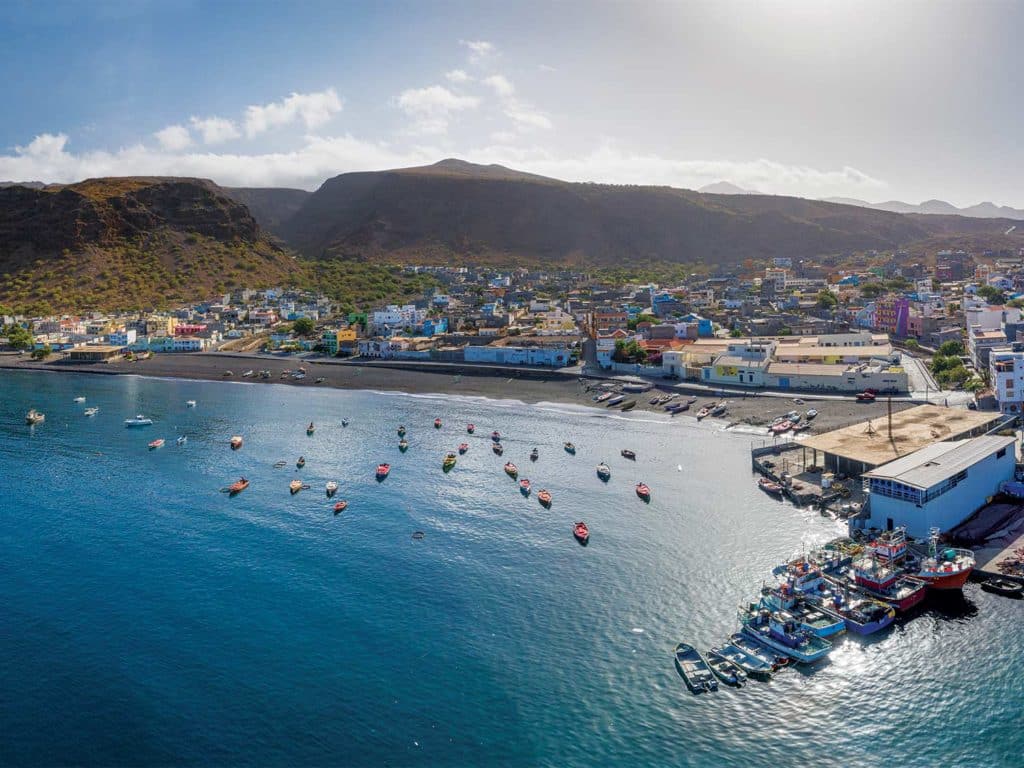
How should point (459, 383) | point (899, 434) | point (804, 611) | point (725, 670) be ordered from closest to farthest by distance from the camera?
point (725, 670)
point (804, 611)
point (899, 434)
point (459, 383)

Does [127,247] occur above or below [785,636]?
above

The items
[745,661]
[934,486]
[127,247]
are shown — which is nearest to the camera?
[745,661]

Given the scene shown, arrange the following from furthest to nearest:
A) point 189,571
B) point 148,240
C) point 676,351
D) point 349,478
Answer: point 148,240, point 676,351, point 349,478, point 189,571

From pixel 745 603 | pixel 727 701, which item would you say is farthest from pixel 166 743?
pixel 745 603

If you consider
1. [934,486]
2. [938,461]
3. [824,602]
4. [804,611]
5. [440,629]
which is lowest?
[440,629]

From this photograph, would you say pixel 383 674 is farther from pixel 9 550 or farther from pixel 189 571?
pixel 9 550

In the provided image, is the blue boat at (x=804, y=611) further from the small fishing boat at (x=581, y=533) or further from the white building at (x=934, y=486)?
the small fishing boat at (x=581, y=533)

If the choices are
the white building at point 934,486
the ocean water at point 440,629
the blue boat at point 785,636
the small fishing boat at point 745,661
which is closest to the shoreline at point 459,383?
the ocean water at point 440,629

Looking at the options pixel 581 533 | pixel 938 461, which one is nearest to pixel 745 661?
pixel 581 533

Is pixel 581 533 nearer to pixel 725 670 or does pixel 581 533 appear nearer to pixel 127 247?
pixel 725 670
